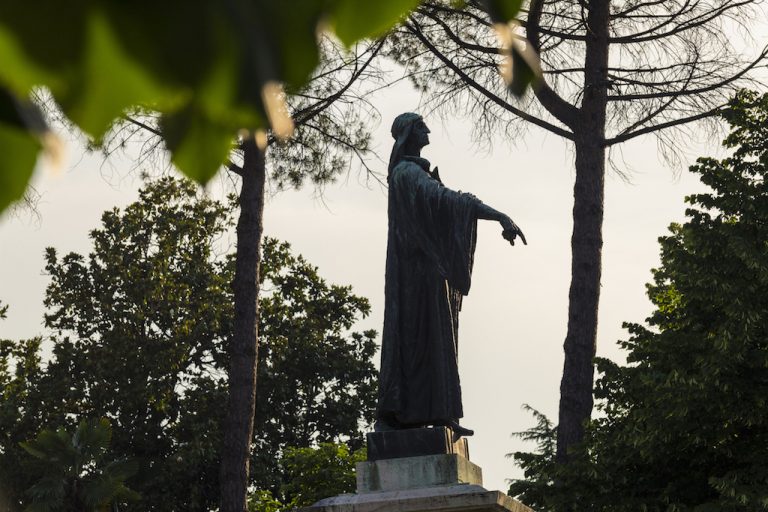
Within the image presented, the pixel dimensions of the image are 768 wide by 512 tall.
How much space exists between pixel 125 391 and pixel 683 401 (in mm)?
15669

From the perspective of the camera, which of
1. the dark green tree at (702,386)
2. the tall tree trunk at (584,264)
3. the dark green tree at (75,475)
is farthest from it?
the dark green tree at (75,475)

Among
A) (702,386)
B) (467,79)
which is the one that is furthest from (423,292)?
(467,79)

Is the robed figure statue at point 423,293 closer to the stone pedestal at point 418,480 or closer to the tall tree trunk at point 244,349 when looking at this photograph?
the stone pedestal at point 418,480

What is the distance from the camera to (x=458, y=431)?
8680 mm

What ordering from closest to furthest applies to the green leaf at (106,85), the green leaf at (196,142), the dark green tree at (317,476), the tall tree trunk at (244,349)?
the green leaf at (106,85)
the green leaf at (196,142)
the tall tree trunk at (244,349)
the dark green tree at (317,476)

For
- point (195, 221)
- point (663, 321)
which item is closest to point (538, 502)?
point (663, 321)

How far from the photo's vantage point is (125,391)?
91.2ft

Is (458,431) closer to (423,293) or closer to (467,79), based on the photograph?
(423,293)

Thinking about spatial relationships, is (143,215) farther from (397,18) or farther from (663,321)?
(397,18)

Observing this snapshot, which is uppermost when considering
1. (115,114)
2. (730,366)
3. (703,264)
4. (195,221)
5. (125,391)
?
(195,221)

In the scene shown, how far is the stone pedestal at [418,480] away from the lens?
25.2 ft

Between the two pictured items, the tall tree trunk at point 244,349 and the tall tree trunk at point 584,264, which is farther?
the tall tree trunk at point 584,264

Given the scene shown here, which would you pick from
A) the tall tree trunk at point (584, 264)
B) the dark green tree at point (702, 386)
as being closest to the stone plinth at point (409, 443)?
the dark green tree at point (702, 386)

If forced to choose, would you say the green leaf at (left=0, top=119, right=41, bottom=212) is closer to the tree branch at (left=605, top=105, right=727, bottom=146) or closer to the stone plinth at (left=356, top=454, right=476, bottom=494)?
the stone plinth at (left=356, top=454, right=476, bottom=494)
